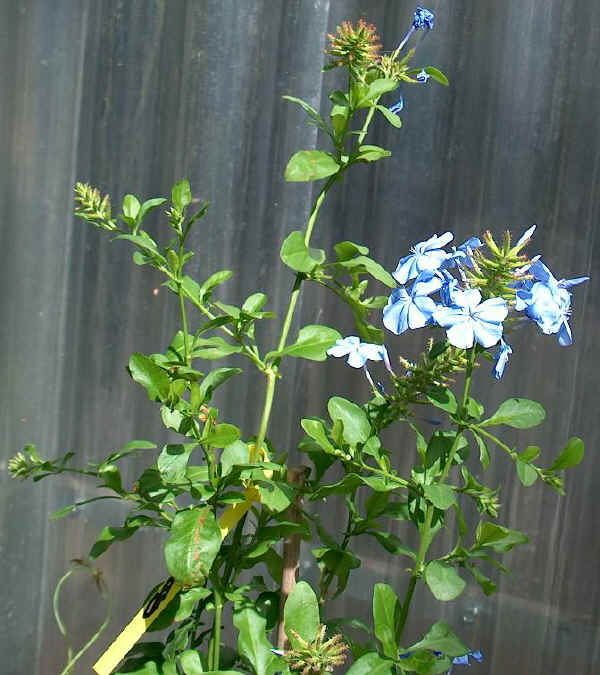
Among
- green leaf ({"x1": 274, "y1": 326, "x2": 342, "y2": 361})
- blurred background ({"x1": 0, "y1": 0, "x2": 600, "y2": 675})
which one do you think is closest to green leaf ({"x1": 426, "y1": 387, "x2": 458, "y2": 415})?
green leaf ({"x1": 274, "y1": 326, "x2": 342, "y2": 361})

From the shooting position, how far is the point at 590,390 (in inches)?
64.7

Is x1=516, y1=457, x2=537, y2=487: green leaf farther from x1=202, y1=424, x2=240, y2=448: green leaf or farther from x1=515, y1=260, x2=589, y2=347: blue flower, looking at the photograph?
x1=202, y1=424, x2=240, y2=448: green leaf

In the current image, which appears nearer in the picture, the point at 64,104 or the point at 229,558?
the point at 229,558

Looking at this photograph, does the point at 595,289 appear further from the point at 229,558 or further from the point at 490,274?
the point at 229,558

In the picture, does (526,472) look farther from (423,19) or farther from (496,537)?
(423,19)

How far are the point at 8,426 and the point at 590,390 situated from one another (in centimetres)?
126

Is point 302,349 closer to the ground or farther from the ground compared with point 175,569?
farther from the ground

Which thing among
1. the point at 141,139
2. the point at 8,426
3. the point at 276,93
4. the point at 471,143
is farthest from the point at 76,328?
the point at 471,143

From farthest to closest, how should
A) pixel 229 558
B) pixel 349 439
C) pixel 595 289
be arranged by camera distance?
pixel 595 289, pixel 229 558, pixel 349 439

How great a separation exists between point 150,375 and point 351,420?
237mm

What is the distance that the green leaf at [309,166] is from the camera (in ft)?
3.99

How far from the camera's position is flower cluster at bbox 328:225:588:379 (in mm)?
1052

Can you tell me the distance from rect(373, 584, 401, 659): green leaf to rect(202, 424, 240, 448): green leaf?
232 mm

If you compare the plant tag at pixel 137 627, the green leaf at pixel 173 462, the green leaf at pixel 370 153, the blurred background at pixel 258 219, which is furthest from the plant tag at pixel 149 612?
the blurred background at pixel 258 219
